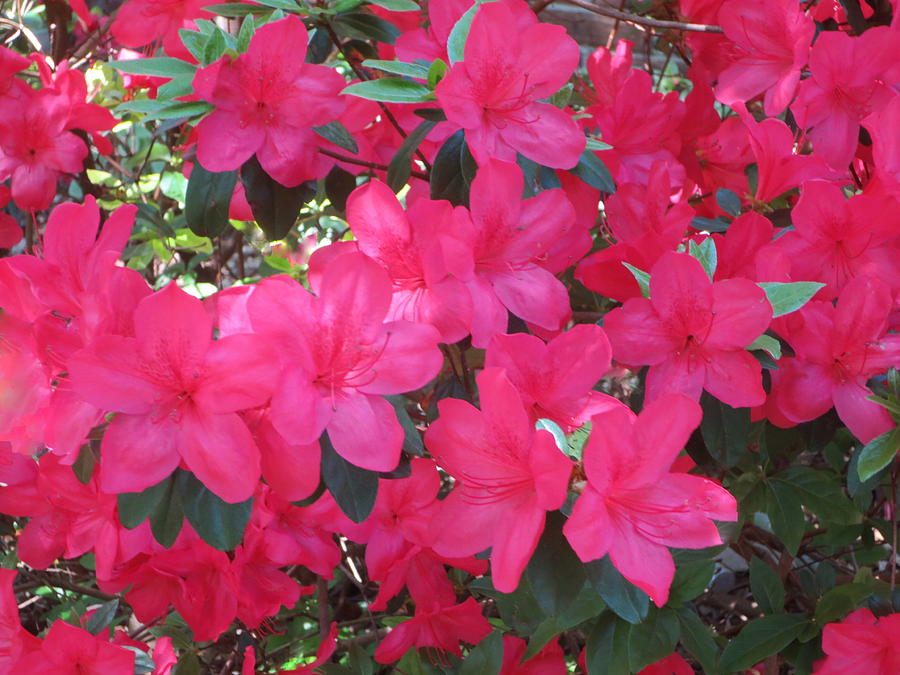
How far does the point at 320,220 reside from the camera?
2.21 m

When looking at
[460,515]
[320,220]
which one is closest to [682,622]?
[460,515]

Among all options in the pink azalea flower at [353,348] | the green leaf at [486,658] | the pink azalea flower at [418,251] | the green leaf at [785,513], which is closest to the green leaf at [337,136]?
the pink azalea flower at [418,251]

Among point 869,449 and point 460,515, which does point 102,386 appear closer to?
point 460,515

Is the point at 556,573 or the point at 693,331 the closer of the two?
the point at 556,573

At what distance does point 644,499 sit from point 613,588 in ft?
0.34

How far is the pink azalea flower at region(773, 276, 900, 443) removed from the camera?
1073 mm

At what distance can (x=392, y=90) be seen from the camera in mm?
1027

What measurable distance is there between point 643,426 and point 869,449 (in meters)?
0.41

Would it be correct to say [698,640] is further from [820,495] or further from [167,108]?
[167,108]

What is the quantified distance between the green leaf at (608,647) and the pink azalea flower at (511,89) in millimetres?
611

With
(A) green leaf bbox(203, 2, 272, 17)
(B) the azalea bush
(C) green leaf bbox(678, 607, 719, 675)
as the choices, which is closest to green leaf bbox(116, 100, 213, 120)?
(B) the azalea bush

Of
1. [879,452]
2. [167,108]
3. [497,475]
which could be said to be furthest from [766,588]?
[167,108]

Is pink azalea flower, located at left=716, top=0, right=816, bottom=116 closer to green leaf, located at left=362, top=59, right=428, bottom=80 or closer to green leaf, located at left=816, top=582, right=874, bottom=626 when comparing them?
green leaf, located at left=362, top=59, right=428, bottom=80

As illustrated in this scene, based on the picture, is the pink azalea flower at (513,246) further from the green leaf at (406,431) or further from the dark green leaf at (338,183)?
the dark green leaf at (338,183)
